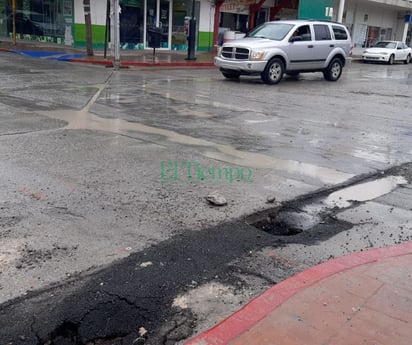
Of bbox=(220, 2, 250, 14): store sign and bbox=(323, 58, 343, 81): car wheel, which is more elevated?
bbox=(220, 2, 250, 14): store sign

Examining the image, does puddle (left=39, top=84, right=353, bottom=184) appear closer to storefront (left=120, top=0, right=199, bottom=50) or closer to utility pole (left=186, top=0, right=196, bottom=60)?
utility pole (left=186, top=0, right=196, bottom=60)

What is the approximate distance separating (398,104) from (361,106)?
1694mm

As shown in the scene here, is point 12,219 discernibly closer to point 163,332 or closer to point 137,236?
point 137,236

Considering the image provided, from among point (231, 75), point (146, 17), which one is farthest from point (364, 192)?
point (146, 17)

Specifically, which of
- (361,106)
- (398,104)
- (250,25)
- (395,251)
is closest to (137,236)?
(395,251)

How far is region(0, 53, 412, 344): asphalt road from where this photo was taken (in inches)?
138

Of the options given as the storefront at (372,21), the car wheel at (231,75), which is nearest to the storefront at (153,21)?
the car wheel at (231,75)

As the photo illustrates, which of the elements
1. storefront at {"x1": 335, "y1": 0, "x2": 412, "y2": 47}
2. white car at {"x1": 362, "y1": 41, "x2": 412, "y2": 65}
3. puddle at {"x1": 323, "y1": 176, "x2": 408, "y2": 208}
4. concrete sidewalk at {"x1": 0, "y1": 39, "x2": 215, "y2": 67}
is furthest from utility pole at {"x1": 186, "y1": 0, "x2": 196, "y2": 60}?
storefront at {"x1": 335, "y1": 0, "x2": 412, "y2": 47}

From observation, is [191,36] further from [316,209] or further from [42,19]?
[316,209]

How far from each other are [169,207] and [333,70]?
1644 centimetres

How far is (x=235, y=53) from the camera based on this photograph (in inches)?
680

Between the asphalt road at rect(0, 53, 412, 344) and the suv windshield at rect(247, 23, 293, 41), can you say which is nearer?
the asphalt road at rect(0, 53, 412, 344)

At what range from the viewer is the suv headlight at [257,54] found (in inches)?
660

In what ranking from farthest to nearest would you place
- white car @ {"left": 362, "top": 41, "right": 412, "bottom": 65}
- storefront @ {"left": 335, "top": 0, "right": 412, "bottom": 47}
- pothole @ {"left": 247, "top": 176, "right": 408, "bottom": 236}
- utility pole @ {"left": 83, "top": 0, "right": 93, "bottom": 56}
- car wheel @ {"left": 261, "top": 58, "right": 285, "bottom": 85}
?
storefront @ {"left": 335, "top": 0, "right": 412, "bottom": 47} → white car @ {"left": 362, "top": 41, "right": 412, "bottom": 65} → utility pole @ {"left": 83, "top": 0, "right": 93, "bottom": 56} → car wheel @ {"left": 261, "top": 58, "right": 285, "bottom": 85} → pothole @ {"left": 247, "top": 176, "right": 408, "bottom": 236}
